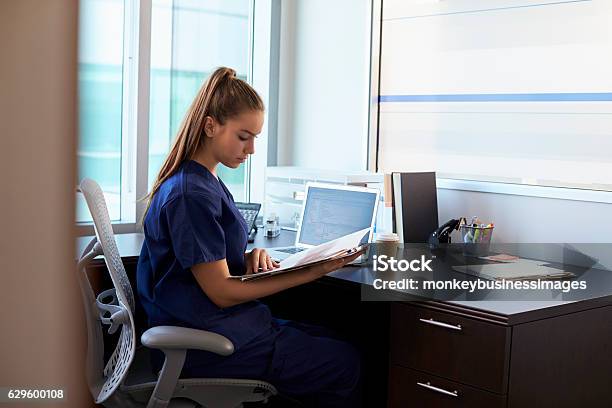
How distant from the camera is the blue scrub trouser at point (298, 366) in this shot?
5.30ft

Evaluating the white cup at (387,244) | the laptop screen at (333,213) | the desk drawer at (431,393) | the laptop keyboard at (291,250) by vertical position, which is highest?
the laptop screen at (333,213)

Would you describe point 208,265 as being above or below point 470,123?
below

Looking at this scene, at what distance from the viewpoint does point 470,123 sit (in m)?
2.45

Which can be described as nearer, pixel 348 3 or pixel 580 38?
pixel 580 38

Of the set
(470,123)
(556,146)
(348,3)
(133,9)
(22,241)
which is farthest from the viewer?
(348,3)

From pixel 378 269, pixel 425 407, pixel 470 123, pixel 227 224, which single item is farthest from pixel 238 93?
pixel 470 123

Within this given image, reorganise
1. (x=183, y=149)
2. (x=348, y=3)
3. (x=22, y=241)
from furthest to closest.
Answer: (x=348, y=3) → (x=183, y=149) → (x=22, y=241)

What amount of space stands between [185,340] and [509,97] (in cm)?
139

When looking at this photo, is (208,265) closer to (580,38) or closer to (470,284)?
(470,284)

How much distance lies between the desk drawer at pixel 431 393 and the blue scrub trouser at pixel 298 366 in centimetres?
10

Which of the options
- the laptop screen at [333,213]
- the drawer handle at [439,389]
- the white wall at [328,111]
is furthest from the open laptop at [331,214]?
the drawer handle at [439,389]

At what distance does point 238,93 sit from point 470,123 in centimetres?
107

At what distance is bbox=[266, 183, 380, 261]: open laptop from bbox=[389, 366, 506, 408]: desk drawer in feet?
1.79

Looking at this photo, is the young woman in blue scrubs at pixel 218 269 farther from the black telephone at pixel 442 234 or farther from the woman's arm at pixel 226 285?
the black telephone at pixel 442 234
